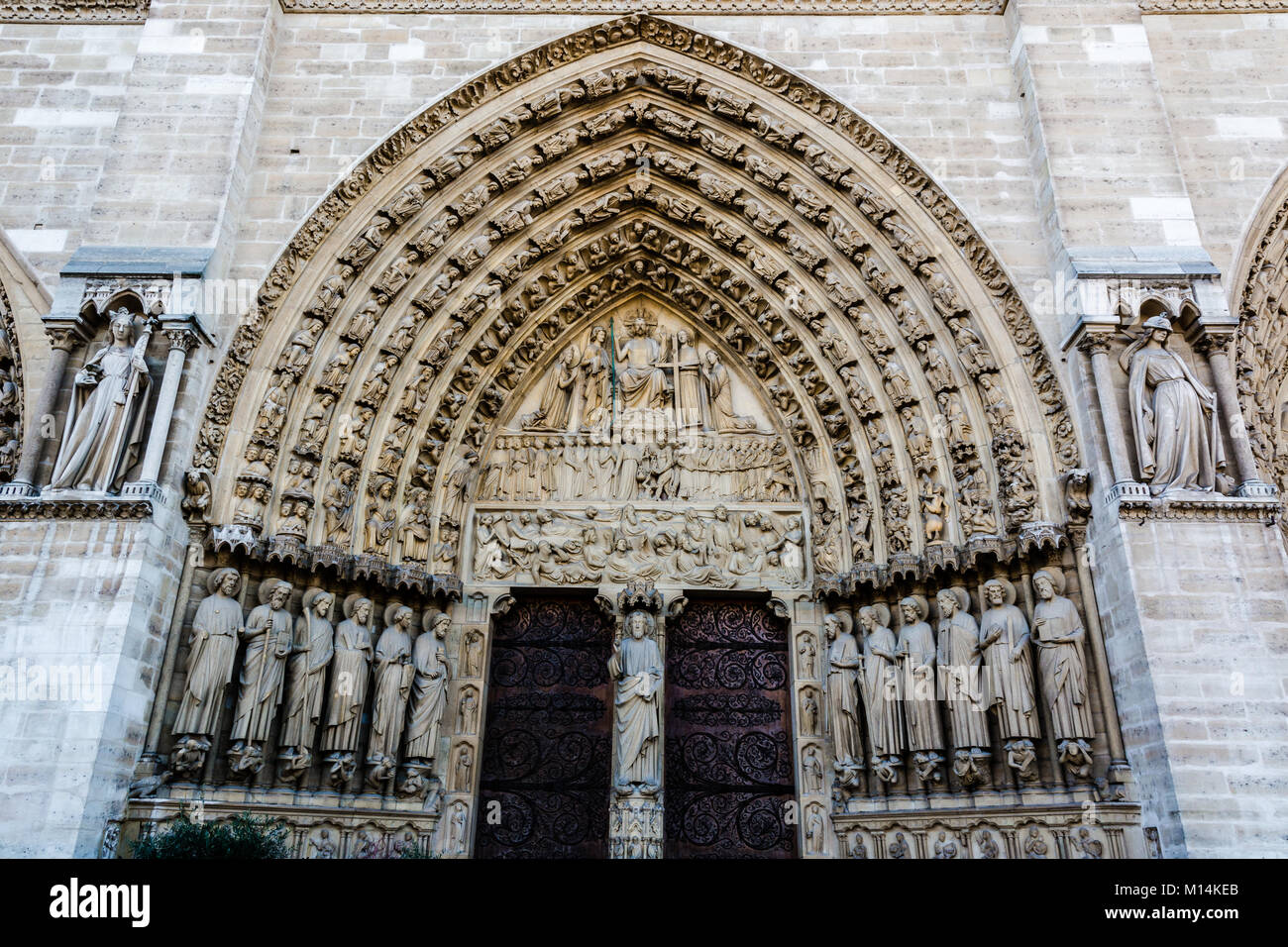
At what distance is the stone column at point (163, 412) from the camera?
21.7 ft

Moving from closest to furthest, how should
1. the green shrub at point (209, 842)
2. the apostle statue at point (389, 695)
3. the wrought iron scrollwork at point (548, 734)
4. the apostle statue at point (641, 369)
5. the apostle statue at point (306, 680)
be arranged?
1. the green shrub at point (209, 842)
2. the apostle statue at point (306, 680)
3. the apostle statue at point (389, 695)
4. the wrought iron scrollwork at point (548, 734)
5. the apostle statue at point (641, 369)

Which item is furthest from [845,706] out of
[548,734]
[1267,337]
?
[1267,337]

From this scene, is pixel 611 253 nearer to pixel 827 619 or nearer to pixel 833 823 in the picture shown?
pixel 827 619

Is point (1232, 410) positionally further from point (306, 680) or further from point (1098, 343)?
point (306, 680)

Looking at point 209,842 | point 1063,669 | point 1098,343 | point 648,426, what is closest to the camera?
point 209,842

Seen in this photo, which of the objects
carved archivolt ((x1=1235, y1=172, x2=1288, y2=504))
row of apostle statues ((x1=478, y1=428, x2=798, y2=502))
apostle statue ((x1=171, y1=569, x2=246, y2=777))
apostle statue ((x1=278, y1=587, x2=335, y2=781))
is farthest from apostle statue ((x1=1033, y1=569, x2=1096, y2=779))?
apostle statue ((x1=171, y1=569, x2=246, y2=777))

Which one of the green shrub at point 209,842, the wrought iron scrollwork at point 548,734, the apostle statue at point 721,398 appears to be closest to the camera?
the green shrub at point 209,842

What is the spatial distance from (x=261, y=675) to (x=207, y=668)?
0.37 metres

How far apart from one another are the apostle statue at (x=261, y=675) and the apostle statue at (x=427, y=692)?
1021mm

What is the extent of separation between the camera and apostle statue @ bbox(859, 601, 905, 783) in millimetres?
7168

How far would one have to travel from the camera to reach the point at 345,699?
23.1ft

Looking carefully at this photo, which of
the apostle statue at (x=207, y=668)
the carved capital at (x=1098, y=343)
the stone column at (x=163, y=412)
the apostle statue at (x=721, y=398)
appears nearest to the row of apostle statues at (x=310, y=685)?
the apostle statue at (x=207, y=668)

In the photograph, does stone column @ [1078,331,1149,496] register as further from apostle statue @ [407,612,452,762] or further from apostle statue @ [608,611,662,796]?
apostle statue @ [407,612,452,762]

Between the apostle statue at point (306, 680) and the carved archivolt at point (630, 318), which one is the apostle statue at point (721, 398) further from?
the apostle statue at point (306, 680)
